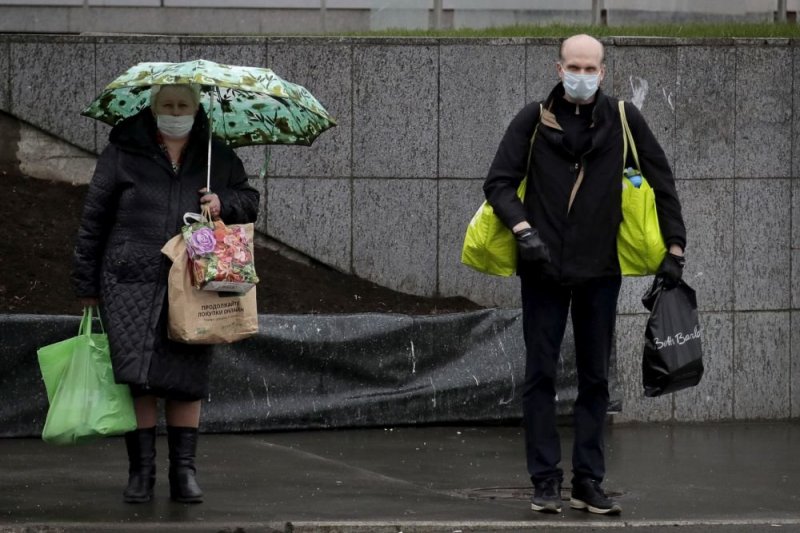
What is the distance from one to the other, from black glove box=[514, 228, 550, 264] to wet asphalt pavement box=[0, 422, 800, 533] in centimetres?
103

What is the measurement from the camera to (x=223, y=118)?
6.91 meters

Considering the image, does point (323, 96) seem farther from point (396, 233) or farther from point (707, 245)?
point (707, 245)

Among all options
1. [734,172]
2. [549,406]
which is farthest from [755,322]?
[549,406]

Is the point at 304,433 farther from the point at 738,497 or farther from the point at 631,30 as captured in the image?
the point at 631,30

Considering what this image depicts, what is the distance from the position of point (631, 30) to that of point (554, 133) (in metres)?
4.72

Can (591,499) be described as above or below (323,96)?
below

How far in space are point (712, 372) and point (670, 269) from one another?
3331mm

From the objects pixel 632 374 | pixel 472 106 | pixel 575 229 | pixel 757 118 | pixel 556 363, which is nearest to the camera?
pixel 575 229

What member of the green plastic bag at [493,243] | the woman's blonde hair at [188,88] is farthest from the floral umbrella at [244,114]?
the green plastic bag at [493,243]

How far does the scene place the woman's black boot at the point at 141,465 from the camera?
6371mm

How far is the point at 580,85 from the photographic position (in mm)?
6070

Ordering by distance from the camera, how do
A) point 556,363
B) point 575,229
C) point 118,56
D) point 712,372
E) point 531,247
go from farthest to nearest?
point 118,56 < point 712,372 < point 556,363 < point 575,229 < point 531,247

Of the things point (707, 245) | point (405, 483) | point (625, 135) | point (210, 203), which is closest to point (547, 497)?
point (405, 483)

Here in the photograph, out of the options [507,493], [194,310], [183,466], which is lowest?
[507,493]
